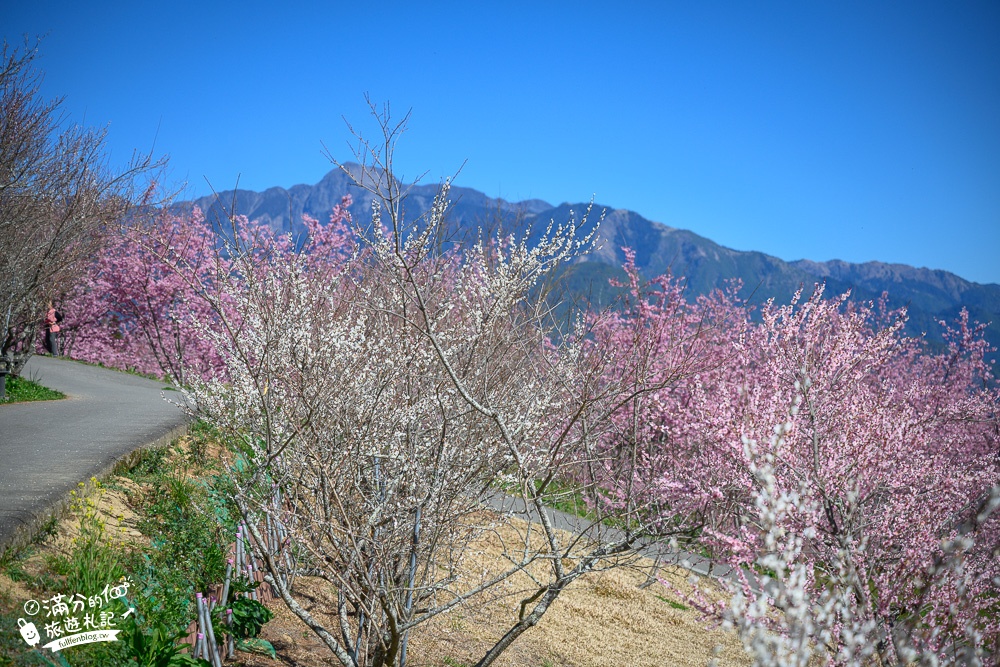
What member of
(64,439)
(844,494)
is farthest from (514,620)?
(64,439)

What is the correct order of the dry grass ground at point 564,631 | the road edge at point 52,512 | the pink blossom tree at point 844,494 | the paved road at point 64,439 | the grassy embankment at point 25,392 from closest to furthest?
the pink blossom tree at point 844,494 < the road edge at point 52,512 < the paved road at point 64,439 < the dry grass ground at point 564,631 < the grassy embankment at point 25,392

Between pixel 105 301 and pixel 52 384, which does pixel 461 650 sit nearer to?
pixel 52 384

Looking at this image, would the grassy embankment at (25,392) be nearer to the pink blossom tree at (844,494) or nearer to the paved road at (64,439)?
the paved road at (64,439)

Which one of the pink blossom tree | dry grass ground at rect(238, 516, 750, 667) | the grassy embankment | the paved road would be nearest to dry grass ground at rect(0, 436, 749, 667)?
dry grass ground at rect(238, 516, 750, 667)

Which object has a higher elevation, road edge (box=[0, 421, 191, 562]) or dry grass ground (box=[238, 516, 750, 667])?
road edge (box=[0, 421, 191, 562])

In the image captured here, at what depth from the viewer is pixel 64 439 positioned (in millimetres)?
6461

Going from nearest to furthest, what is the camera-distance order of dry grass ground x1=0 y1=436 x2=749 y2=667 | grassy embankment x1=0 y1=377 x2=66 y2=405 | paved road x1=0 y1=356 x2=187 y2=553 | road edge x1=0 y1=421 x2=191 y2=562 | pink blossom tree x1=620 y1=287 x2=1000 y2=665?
pink blossom tree x1=620 y1=287 x2=1000 y2=665
road edge x1=0 y1=421 x2=191 y2=562
paved road x1=0 y1=356 x2=187 y2=553
dry grass ground x1=0 y1=436 x2=749 y2=667
grassy embankment x1=0 y1=377 x2=66 y2=405

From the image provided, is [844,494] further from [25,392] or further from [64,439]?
[25,392]

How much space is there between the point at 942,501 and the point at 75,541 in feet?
20.9

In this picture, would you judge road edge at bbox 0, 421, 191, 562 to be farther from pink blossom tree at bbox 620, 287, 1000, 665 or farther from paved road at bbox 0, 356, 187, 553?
pink blossom tree at bbox 620, 287, 1000, 665

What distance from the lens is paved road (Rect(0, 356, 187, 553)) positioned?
4.39 metres

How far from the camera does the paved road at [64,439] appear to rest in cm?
439

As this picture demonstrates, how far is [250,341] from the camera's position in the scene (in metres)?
5.46

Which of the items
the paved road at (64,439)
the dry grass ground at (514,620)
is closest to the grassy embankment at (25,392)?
the paved road at (64,439)
